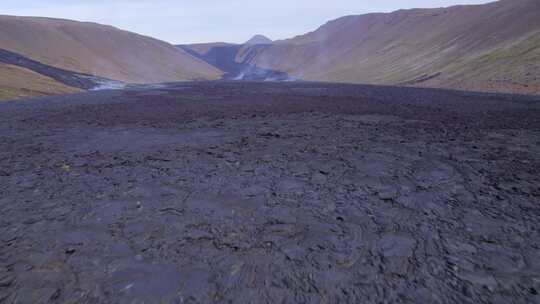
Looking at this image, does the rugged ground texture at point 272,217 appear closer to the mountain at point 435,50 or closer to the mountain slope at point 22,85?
the mountain slope at point 22,85

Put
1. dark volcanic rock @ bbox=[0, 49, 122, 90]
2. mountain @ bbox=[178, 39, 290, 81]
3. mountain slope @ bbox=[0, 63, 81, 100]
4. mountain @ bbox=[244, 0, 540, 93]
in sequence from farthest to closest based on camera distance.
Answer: mountain @ bbox=[178, 39, 290, 81], dark volcanic rock @ bbox=[0, 49, 122, 90], mountain @ bbox=[244, 0, 540, 93], mountain slope @ bbox=[0, 63, 81, 100]

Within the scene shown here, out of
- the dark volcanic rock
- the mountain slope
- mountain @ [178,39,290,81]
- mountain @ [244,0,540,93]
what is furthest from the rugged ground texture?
mountain @ [178,39,290,81]

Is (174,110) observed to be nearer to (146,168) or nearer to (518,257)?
(146,168)

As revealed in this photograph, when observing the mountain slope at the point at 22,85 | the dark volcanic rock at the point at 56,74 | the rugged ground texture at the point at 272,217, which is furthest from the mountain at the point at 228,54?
the rugged ground texture at the point at 272,217

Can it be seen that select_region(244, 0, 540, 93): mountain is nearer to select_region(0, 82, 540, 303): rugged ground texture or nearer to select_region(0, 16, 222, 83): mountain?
select_region(0, 82, 540, 303): rugged ground texture

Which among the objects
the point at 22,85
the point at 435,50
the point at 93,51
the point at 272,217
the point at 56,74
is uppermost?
the point at 435,50

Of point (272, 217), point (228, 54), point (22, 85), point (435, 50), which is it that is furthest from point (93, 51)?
point (272, 217)

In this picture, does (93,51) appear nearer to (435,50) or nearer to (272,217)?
(435,50)
